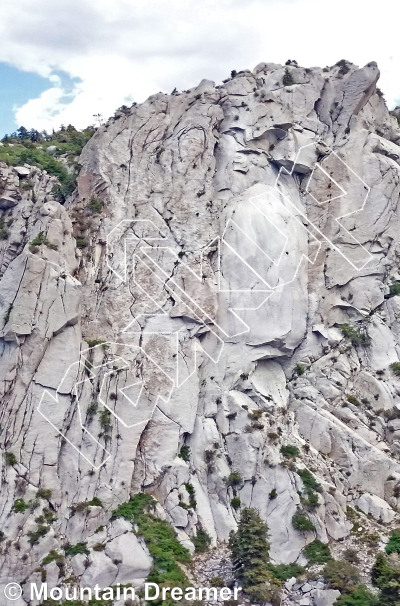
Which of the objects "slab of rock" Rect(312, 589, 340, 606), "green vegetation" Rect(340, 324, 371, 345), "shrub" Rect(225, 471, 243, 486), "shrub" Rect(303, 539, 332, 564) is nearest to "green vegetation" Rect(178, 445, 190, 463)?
"shrub" Rect(225, 471, 243, 486)

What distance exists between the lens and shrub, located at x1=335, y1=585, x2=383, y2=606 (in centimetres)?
4059

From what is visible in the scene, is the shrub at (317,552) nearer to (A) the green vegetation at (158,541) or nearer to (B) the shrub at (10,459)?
(A) the green vegetation at (158,541)

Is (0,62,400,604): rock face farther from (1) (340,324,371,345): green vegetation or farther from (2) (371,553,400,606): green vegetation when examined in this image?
(2) (371,553,400,606): green vegetation

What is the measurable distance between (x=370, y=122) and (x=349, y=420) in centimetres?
2678

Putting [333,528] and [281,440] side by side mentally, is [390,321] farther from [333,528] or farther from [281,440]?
[333,528]

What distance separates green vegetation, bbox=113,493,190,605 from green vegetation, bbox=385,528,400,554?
11.9 meters

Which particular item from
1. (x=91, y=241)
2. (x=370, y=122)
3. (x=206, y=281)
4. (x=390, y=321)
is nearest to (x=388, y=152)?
(x=370, y=122)

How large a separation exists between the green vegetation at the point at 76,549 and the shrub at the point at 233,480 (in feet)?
31.7

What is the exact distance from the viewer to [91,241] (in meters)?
55.2

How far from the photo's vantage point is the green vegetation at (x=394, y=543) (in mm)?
44688

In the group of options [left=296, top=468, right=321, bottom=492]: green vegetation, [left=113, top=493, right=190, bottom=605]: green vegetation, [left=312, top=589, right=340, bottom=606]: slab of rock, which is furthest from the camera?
[left=296, top=468, right=321, bottom=492]: green vegetation

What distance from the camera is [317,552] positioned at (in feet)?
147
